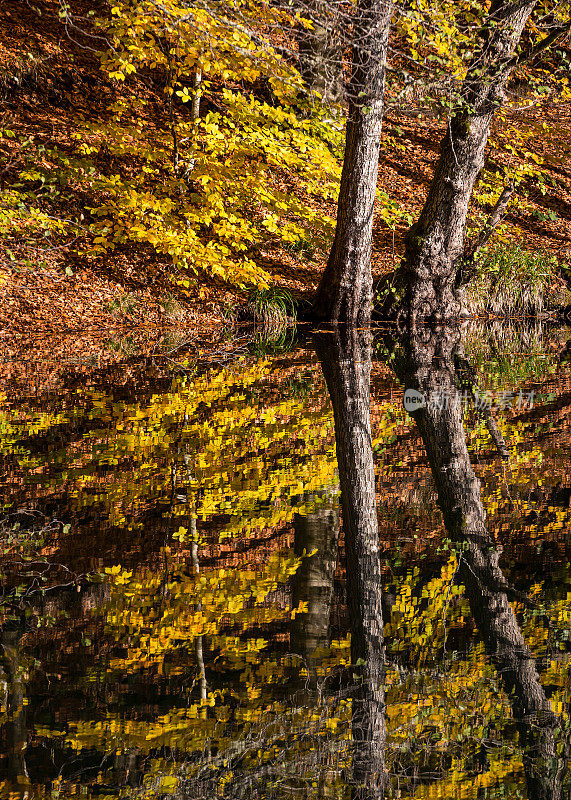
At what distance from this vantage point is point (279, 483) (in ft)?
15.3

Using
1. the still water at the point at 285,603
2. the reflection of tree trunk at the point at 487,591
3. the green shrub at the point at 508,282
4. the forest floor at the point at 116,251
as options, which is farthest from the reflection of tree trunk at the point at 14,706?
the green shrub at the point at 508,282

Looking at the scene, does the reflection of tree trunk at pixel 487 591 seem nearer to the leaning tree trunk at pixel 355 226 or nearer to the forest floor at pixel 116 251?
the forest floor at pixel 116 251

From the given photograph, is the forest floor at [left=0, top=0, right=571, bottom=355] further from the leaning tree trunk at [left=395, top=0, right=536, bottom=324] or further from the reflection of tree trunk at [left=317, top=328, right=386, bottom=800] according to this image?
the reflection of tree trunk at [left=317, top=328, right=386, bottom=800]

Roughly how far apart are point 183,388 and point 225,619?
4686 millimetres

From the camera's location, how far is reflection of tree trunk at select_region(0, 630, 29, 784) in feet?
6.87

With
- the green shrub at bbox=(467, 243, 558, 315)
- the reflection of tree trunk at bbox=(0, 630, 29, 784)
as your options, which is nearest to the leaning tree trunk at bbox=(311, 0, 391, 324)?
the green shrub at bbox=(467, 243, 558, 315)

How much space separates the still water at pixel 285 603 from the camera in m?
2.19

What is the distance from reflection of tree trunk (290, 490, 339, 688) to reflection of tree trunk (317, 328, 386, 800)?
0.26 feet

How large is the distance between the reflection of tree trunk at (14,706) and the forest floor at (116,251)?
650cm

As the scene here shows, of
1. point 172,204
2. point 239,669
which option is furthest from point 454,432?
point 172,204

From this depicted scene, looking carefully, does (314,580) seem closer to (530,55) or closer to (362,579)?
(362,579)

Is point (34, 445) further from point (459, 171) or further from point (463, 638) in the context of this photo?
point (459, 171)

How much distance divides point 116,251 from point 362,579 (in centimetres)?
1006

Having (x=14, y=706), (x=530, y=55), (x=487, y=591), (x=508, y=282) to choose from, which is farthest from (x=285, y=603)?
(x=530, y=55)
